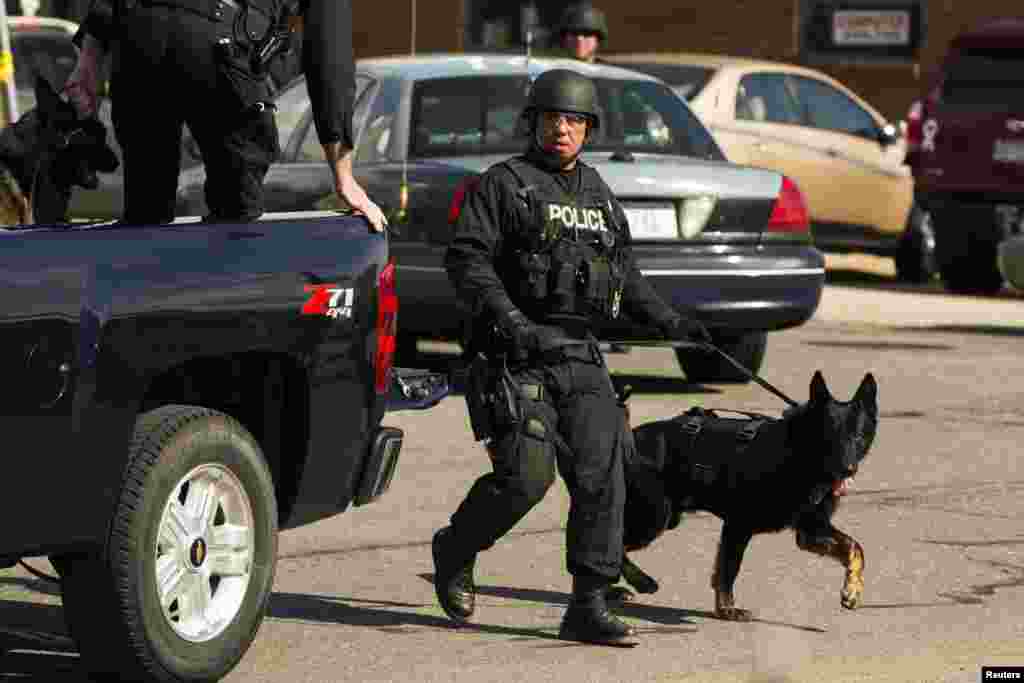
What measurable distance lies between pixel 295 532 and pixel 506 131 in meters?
4.02

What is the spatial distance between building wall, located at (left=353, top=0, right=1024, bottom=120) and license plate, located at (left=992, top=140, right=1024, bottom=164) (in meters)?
7.61

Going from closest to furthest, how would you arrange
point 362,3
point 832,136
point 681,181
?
point 681,181 → point 832,136 → point 362,3

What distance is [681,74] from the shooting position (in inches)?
712

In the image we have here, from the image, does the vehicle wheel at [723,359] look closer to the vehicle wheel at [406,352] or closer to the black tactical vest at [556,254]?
the vehicle wheel at [406,352]

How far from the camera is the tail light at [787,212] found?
12.1m

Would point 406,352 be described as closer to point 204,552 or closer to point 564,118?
point 564,118

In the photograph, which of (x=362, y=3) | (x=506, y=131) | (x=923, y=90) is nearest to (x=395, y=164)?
(x=506, y=131)

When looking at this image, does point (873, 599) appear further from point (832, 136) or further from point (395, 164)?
point (832, 136)

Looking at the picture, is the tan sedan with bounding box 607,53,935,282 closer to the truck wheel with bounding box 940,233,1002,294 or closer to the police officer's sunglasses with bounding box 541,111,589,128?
the truck wheel with bounding box 940,233,1002,294

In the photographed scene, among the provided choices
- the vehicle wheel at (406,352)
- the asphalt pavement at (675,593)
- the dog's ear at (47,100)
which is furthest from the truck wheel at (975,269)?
the dog's ear at (47,100)

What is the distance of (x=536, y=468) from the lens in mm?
6895

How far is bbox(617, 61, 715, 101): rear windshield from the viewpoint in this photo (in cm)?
1791

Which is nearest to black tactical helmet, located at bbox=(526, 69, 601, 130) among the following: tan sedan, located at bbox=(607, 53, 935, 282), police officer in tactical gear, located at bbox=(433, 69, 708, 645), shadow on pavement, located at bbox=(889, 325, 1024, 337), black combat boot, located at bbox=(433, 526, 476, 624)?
police officer in tactical gear, located at bbox=(433, 69, 708, 645)

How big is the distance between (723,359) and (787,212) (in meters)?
0.82
